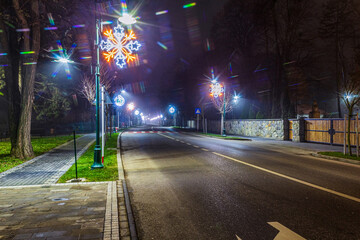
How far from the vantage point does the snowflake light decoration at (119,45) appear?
34.4 feet

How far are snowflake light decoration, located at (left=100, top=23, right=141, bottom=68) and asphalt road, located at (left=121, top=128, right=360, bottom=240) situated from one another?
4896mm

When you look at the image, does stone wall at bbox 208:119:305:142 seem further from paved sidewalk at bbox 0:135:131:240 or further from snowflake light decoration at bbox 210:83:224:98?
paved sidewalk at bbox 0:135:131:240

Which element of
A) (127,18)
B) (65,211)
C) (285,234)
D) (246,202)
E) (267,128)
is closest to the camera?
(285,234)

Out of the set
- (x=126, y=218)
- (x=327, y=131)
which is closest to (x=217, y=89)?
(x=327, y=131)

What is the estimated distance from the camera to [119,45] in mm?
10609

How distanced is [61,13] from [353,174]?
52.7ft

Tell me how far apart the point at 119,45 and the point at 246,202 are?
27.3 feet

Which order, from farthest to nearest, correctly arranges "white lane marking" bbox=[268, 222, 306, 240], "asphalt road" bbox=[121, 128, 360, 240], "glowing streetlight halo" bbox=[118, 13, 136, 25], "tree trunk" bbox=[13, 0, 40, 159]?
1. "tree trunk" bbox=[13, 0, 40, 159]
2. "glowing streetlight halo" bbox=[118, 13, 136, 25]
3. "asphalt road" bbox=[121, 128, 360, 240]
4. "white lane marking" bbox=[268, 222, 306, 240]

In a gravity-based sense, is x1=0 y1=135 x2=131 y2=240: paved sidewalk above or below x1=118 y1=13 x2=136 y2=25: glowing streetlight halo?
below

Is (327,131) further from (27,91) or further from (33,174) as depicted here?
(27,91)

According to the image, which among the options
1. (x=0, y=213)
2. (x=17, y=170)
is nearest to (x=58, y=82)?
(x=17, y=170)

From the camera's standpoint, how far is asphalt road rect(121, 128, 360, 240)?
13.4 ft

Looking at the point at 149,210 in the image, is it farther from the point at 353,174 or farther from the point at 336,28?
the point at 336,28

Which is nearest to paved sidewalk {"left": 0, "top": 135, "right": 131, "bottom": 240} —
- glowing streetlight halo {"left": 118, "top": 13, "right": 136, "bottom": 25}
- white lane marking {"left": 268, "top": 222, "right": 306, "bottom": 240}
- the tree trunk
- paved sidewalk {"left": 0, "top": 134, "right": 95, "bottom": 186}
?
paved sidewalk {"left": 0, "top": 134, "right": 95, "bottom": 186}
